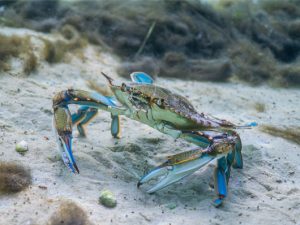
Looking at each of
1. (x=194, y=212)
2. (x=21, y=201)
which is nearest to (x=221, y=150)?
(x=194, y=212)

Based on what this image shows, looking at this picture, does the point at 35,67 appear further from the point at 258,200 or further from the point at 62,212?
the point at 258,200

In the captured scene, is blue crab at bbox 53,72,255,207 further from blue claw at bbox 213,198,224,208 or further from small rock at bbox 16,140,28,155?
small rock at bbox 16,140,28,155

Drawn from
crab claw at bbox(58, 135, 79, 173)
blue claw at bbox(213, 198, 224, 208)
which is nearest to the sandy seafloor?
blue claw at bbox(213, 198, 224, 208)

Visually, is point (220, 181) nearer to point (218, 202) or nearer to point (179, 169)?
point (218, 202)

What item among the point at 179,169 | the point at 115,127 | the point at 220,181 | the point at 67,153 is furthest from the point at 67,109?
the point at 220,181

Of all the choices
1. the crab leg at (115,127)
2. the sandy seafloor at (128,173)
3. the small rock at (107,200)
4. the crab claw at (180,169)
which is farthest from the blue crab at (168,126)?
the crab leg at (115,127)
